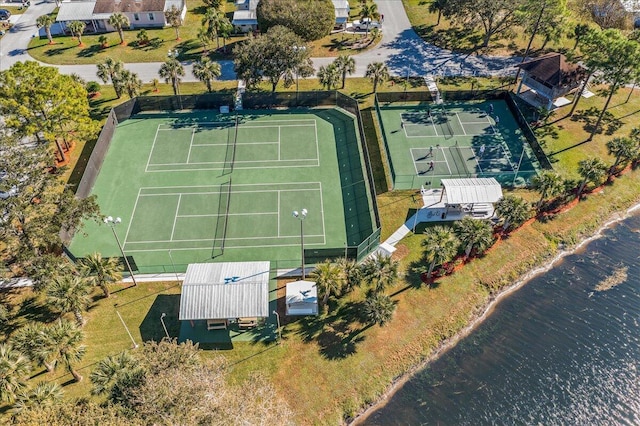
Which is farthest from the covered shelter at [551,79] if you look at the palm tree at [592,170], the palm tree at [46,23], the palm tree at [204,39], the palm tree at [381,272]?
the palm tree at [46,23]

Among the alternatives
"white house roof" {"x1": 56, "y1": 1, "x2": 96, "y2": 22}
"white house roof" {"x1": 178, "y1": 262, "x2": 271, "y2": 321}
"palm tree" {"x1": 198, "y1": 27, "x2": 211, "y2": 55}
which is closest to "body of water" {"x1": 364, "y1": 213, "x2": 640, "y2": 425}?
"white house roof" {"x1": 178, "y1": 262, "x2": 271, "y2": 321}

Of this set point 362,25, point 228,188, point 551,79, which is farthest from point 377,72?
point 228,188

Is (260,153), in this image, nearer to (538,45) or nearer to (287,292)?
(287,292)

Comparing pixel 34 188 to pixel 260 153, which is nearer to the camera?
pixel 34 188

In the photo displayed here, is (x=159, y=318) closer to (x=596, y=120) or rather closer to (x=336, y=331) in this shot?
(x=336, y=331)

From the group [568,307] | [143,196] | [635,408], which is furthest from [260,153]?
[635,408]
